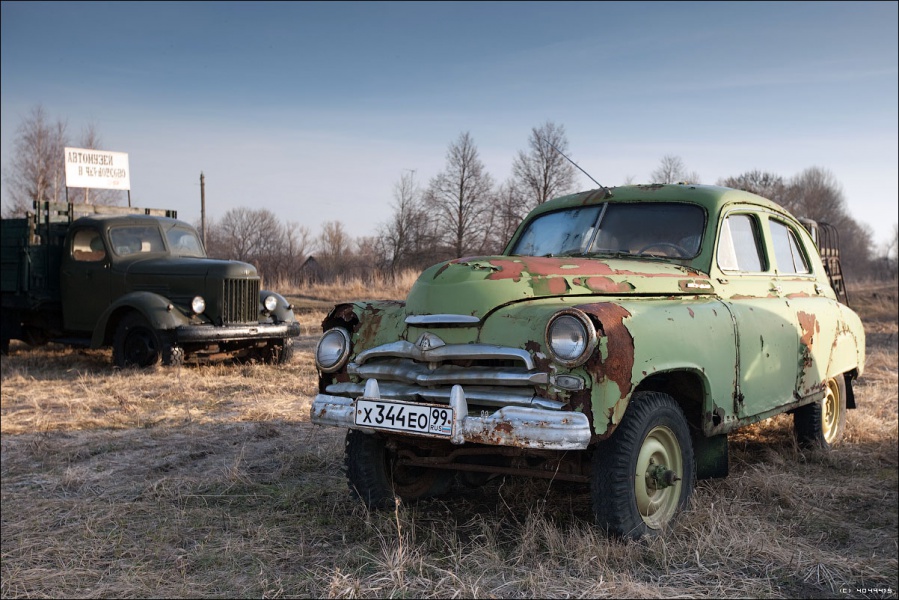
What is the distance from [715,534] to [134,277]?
8.91m

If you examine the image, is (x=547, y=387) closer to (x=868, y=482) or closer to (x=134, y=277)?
(x=868, y=482)

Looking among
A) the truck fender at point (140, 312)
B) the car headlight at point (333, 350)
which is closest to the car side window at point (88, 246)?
the truck fender at point (140, 312)

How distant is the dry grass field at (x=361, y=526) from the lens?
3.30m

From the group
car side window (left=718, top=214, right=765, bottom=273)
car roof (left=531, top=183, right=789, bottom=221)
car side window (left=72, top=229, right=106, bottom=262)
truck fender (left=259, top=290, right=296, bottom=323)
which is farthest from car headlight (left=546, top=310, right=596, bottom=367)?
car side window (left=72, top=229, right=106, bottom=262)

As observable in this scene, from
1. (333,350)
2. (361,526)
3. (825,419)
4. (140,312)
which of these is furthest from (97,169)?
(825,419)

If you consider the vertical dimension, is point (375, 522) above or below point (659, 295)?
below

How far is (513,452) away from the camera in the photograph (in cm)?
359

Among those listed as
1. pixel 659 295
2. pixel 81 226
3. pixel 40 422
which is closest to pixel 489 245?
pixel 81 226

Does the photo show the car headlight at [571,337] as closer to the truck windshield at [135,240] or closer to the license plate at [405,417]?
the license plate at [405,417]

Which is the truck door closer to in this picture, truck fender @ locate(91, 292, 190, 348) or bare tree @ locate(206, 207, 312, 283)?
truck fender @ locate(91, 292, 190, 348)

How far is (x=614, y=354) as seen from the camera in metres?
3.28

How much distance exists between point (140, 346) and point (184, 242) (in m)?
1.92

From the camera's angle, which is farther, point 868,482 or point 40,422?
point 40,422

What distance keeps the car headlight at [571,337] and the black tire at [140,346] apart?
24.5ft
